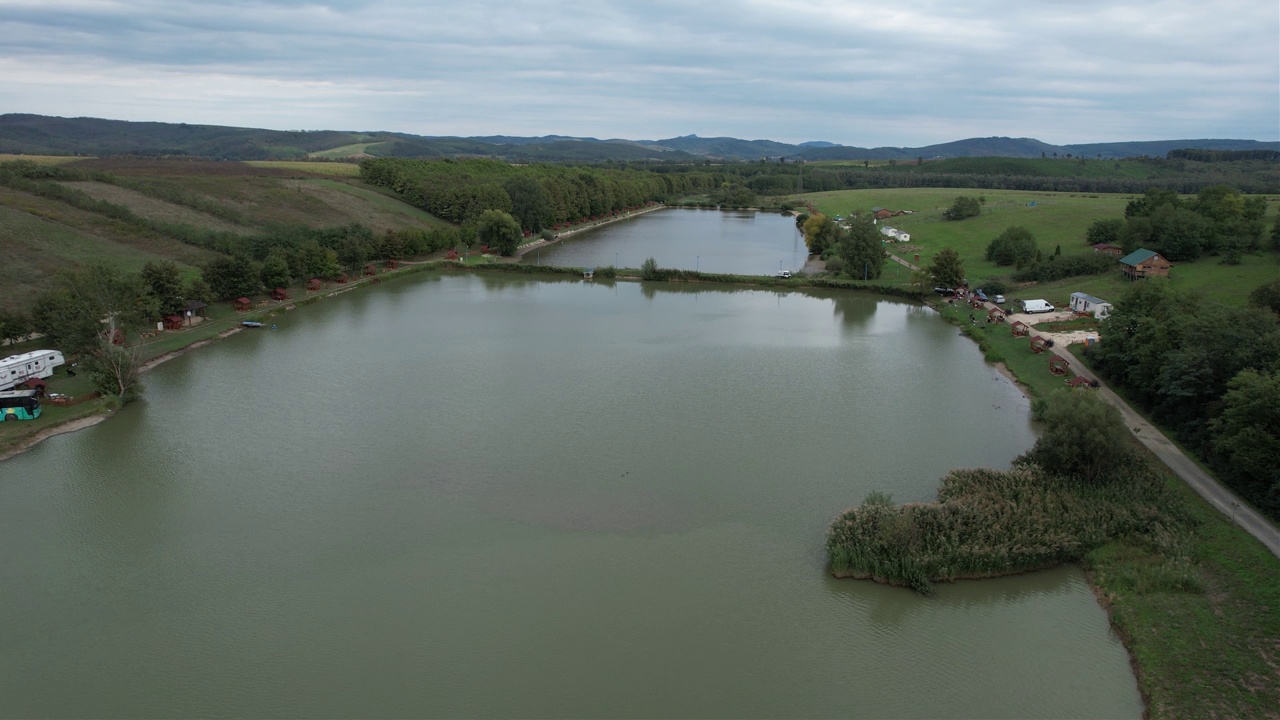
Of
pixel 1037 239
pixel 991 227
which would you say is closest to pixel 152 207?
pixel 1037 239

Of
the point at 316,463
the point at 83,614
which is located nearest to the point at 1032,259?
the point at 316,463

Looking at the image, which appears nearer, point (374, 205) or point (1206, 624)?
point (1206, 624)

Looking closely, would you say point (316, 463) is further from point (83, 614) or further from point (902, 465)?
point (902, 465)

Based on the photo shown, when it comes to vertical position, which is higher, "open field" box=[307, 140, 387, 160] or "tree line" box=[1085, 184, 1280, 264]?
"open field" box=[307, 140, 387, 160]

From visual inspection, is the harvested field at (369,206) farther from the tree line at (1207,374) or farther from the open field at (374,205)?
the tree line at (1207,374)

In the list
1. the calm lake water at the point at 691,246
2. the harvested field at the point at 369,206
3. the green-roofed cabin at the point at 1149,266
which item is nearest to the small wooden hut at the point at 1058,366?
the green-roofed cabin at the point at 1149,266

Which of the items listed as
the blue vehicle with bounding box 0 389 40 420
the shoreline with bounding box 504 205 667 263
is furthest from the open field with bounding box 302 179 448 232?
the blue vehicle with bounding box 0 389 40 420

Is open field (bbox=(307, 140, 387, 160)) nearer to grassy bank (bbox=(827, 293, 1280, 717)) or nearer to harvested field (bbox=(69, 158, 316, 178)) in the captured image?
harvested field (bbox=(69, 158, 316, 178))

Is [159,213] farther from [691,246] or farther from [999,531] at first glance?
[999,531]
